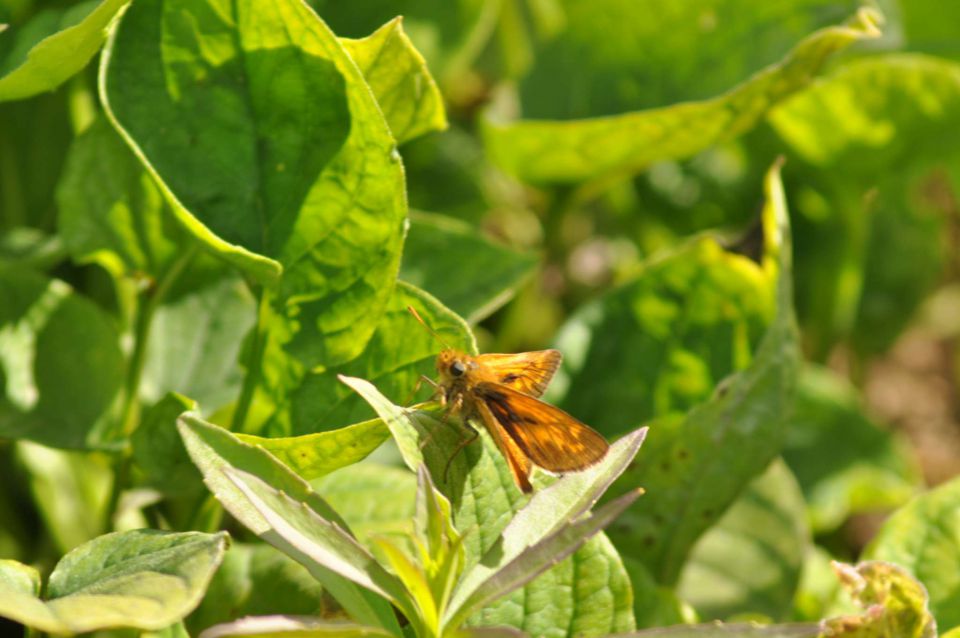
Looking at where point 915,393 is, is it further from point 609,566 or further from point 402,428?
point 402,428

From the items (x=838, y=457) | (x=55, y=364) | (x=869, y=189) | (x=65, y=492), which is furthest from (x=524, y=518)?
(x=869, y=189)

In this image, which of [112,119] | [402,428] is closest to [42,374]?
[112,119]

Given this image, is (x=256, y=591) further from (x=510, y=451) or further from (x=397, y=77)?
(x=397, y=77)

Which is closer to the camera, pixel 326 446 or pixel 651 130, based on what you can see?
pixel 326 446

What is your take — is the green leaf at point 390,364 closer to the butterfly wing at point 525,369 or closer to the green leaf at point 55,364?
the butterfly wing at point 525,369

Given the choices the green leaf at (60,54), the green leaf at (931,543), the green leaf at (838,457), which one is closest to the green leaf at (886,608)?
the green leaf at (931,543)

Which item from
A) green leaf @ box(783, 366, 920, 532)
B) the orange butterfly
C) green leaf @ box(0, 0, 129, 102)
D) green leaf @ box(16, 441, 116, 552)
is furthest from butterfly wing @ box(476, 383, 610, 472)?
green leaf @ box(783, 366, 920, 532)
